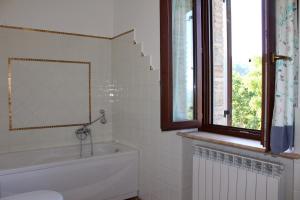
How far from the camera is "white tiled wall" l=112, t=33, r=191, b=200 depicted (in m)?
2.66

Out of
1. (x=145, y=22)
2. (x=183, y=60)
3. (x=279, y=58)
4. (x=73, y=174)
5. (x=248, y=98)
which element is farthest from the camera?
(x=145, y=22)

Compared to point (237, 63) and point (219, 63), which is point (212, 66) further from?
point (237, 63)

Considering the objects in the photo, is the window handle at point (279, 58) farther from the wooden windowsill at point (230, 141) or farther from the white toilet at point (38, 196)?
the white toilet at point (38, 196)

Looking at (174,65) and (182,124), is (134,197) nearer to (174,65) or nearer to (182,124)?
(182,124)

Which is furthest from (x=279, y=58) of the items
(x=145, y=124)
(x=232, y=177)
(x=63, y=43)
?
(x=63, y=43)

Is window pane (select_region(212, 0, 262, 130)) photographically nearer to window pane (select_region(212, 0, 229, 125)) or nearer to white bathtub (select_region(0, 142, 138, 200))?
window pane (select_region(212, 0, 229, 125))

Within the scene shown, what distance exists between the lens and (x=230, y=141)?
2.08 metres

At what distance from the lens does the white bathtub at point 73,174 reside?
8.25 ft

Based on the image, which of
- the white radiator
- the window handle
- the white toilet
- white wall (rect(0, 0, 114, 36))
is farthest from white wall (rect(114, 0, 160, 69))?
the white toilet

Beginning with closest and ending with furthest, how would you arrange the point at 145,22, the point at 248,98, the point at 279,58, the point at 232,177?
the point at 279,58
the point at 232,177
the point at 248,98
the point at 145,22

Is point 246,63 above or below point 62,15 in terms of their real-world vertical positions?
below

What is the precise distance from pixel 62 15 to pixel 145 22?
116 cm

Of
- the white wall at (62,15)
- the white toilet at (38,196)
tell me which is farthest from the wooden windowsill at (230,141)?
the white wall at (62,15)

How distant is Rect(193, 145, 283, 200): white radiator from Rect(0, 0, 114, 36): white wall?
7.34ft
